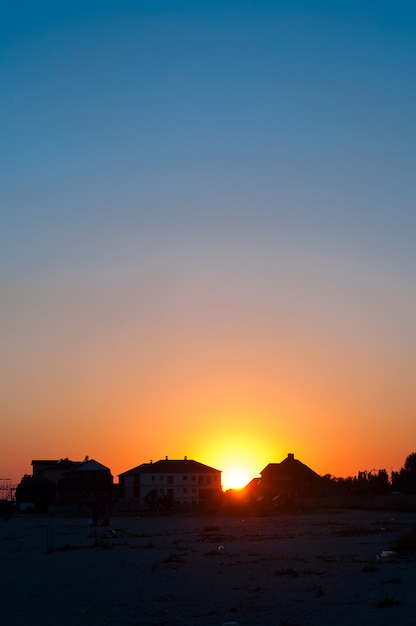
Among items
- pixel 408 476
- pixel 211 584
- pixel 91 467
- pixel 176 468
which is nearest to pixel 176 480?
pixel 176 468

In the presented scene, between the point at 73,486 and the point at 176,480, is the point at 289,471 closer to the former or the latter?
the point at 176,480

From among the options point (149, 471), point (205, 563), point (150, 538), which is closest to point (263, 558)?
point (205, 563)

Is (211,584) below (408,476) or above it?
below

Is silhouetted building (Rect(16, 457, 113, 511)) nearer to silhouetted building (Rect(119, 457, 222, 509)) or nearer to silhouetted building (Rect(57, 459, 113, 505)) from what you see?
silhouetted building (Rect(57, 459, 113, 505))

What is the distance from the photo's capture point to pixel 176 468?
142125mm

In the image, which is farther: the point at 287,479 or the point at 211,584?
the point at 287,479

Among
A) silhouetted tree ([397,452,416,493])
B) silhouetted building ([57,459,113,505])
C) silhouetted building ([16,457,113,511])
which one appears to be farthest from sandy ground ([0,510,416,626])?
silhouetted building ([57,459,113,505])

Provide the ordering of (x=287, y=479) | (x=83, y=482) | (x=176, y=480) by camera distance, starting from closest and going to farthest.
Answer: (x=83, y=482), (x=287, y=479), (x=176, y=480)

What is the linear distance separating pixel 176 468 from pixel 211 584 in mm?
123408

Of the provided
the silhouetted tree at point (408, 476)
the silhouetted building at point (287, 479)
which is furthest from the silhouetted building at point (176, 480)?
the silhouetted tree at point (408, 476)

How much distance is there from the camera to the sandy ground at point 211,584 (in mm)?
16203

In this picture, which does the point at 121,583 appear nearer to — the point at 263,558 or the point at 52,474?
the point at 263,558

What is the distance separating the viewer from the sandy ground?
16.2 m

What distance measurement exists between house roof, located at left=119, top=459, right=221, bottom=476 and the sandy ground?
110627mm
